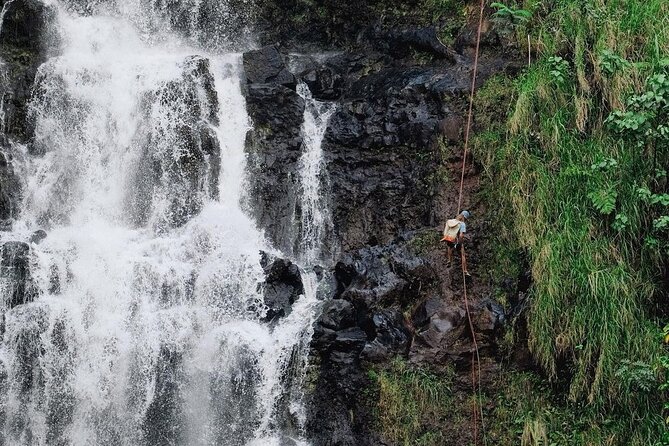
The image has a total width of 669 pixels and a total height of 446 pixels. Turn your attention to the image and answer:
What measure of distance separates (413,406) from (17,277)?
18.4 ft

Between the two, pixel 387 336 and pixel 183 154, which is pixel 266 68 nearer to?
pixel 183 154

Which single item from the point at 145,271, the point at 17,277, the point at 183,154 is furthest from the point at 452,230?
the point at 17,277

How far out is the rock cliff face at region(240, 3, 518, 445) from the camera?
28.0 feet

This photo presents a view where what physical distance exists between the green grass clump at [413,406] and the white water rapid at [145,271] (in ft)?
3.80

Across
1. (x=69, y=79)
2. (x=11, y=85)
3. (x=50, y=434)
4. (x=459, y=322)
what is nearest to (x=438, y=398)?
(x=459, y=322)

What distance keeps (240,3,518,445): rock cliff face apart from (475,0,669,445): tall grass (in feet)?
2.17

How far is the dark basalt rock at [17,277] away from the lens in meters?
9.57

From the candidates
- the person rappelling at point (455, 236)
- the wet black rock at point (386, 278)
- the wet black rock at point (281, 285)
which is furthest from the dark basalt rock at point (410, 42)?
the wet black rock at point (281, 285)

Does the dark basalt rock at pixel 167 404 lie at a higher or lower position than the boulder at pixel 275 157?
lower

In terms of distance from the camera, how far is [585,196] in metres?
8.30

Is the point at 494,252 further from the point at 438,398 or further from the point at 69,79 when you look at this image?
the point at 69,79

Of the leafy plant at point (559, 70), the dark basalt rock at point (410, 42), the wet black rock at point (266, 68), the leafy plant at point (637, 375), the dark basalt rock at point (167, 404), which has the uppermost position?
the dark basalt rock at point (410, 42)

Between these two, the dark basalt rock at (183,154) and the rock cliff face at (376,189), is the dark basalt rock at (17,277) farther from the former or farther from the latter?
the rock cliff face at (376,189)

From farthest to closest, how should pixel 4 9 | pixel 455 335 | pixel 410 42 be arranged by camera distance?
1. pixel 4 9
2. pixel 410 42
3. pixel 455 335
